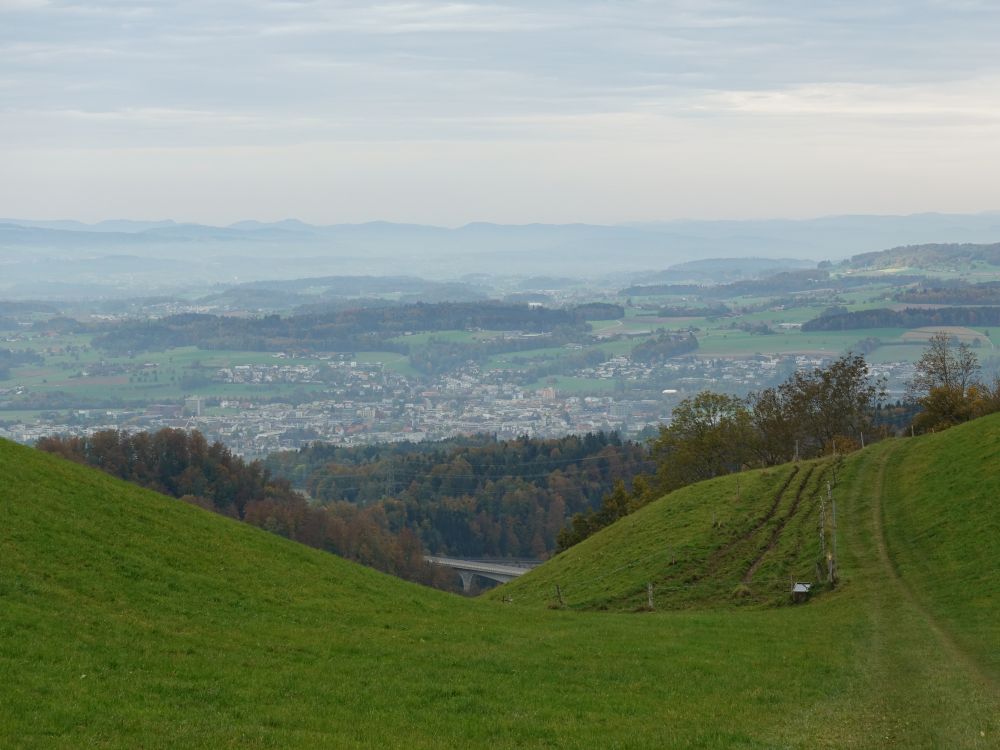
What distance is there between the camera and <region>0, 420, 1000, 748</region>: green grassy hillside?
49.6ft

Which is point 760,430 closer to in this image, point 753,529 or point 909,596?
point 753,529

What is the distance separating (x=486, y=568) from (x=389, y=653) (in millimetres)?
97357

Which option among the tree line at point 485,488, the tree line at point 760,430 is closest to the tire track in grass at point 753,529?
the tree line at point 760,430

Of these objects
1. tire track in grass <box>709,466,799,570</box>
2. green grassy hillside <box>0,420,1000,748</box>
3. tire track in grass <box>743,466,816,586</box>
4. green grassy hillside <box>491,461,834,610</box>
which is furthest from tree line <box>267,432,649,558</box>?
green grassy hillside <box>0,420,1000,748</box>

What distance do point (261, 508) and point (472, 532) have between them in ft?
112

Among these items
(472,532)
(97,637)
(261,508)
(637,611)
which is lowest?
(472,532)

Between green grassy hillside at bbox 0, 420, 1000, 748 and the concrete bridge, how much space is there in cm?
8116

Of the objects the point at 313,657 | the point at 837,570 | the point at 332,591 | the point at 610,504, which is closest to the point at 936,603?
the point at 837,570

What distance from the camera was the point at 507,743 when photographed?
586 inches

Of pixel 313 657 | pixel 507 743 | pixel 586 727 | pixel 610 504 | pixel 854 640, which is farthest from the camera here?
pixel 610 504

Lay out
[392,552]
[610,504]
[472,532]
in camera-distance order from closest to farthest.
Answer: [610,504]
[392,552]
[472,532]

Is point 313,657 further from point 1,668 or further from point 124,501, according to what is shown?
point 124,501

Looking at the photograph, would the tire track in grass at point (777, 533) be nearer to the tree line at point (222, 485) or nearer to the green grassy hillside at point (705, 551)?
Result: the green grassy hillside at point (705, 551)

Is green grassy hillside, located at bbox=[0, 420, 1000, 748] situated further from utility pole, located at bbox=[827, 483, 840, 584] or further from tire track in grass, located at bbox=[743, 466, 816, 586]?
tire track in grass, located at bbox=[743, 466, 816, 586]
